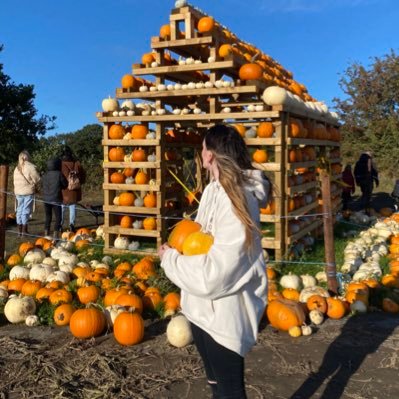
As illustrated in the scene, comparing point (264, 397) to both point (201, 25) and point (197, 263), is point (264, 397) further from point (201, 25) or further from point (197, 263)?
point (201, 25)

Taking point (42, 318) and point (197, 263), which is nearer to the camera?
point (197, 263)

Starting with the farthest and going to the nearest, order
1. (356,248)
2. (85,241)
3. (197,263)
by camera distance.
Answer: (85,241) → (356,248) → (197,263)

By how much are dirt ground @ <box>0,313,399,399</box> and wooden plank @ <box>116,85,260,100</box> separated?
4091 millimetres

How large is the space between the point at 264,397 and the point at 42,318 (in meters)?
2.85

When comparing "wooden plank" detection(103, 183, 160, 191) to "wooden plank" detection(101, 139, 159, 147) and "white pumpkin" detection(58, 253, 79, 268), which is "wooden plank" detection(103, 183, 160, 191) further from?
"white pumpkin" detection(58, 253, 79, 268)

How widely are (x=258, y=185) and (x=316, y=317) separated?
10.1 ft

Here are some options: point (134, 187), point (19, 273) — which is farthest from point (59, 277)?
point (134, 187)

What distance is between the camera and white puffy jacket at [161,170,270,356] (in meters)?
2.16

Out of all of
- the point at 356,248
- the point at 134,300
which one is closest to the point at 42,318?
the point at 134,300

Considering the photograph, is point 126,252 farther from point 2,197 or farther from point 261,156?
point 261,156

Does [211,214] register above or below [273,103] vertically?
below

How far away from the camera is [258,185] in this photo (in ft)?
7.76

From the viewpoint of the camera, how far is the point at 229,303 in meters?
2.28

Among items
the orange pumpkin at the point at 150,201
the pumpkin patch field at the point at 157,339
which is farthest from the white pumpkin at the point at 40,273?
the orange pumpkin at the point at 150,201
